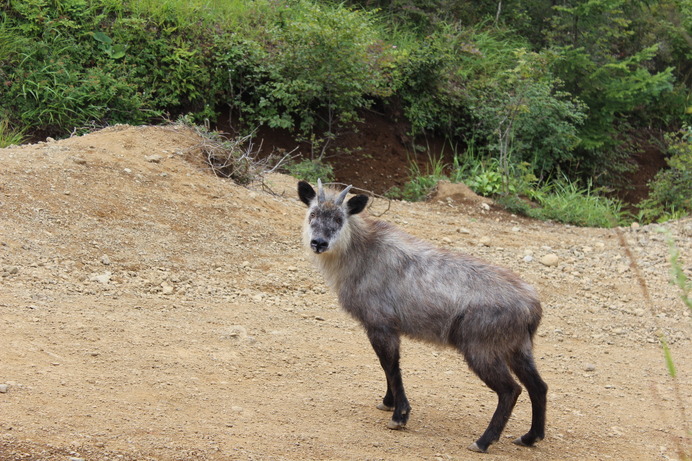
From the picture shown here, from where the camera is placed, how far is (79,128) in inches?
435

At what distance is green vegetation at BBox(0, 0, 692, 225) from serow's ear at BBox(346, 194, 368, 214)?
236 inches

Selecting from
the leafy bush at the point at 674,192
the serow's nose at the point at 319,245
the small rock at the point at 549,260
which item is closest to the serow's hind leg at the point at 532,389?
the serow's nose at the point at 319,245

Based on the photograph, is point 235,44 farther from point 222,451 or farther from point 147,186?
point 222,451

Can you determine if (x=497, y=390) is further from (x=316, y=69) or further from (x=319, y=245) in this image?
(x=316, y=69)

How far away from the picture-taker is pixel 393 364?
5.05 meters

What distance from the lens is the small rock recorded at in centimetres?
938

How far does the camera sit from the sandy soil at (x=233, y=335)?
15.1 ft

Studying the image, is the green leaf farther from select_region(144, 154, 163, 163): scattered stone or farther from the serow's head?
the serow's head

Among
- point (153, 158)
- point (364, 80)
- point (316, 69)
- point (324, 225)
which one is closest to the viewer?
point (324, 225)

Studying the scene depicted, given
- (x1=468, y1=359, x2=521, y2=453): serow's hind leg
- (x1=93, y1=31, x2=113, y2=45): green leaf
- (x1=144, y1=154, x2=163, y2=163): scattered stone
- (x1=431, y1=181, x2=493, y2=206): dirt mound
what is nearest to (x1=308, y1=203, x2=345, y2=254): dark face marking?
(x1=468, y1=359, x2=521, y2=453): serow's hind leg

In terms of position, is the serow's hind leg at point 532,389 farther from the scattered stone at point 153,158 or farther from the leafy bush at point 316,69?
the leafy bush at point 316,69

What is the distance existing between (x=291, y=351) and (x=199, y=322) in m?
0.88

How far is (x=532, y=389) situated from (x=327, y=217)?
1.79 meters

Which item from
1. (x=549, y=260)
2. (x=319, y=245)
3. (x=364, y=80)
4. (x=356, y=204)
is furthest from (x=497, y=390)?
(x=364, y=80)
